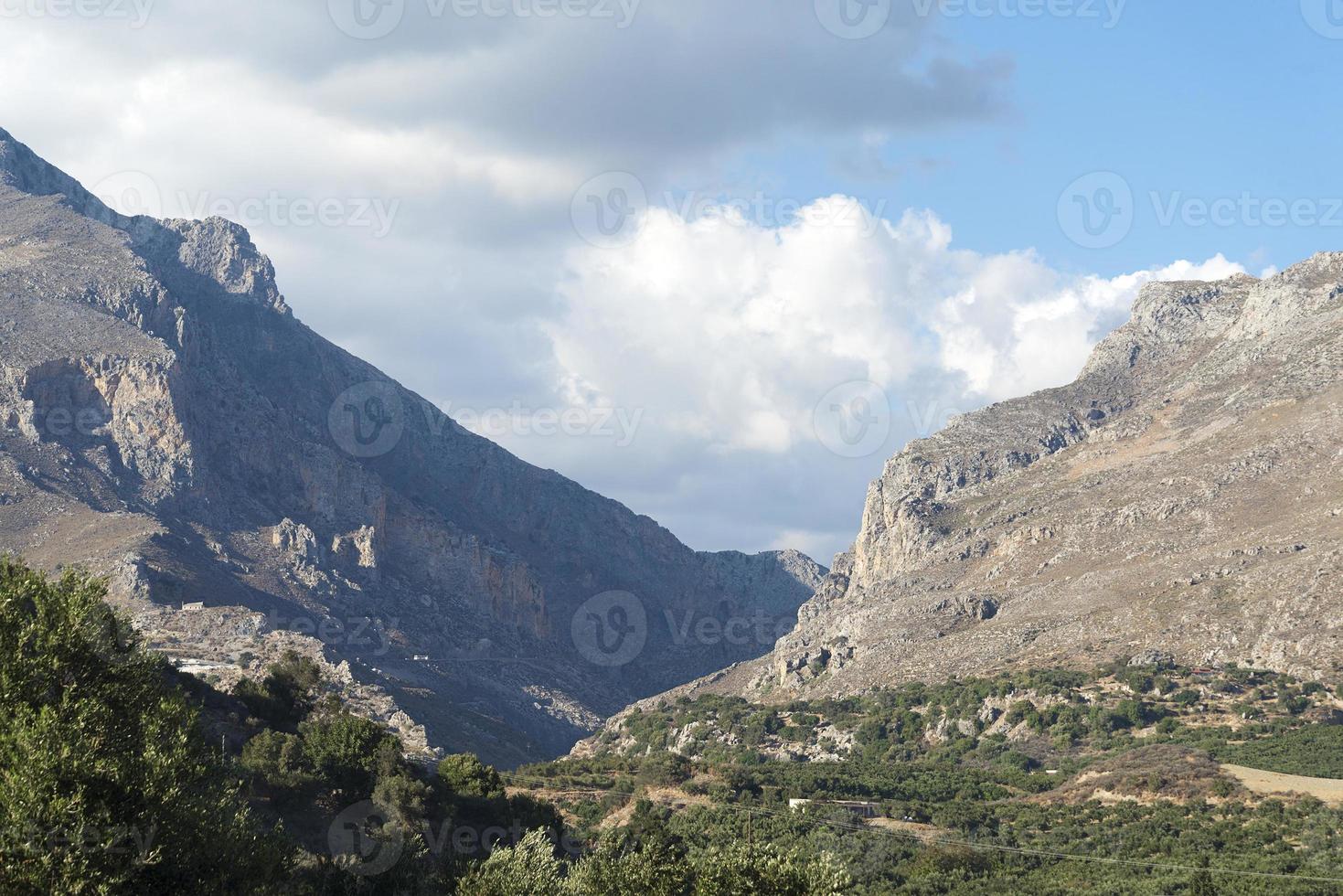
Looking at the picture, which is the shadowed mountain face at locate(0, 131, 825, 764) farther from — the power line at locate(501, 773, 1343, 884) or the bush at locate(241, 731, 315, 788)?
the bush at locate(241, 731, 315, 788)

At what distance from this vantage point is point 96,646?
110 feet

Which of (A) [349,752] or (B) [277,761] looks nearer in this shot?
(B) [277,761]

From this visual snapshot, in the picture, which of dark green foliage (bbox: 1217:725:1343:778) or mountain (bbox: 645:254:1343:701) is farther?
mountain (bbox: 645:254:1343:701)

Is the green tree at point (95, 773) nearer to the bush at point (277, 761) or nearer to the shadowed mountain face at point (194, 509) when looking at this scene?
the bush at point (277, 761)

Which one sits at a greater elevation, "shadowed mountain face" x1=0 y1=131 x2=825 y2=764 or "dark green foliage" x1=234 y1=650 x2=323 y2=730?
"shadowed mountain face" x1=0 y1=131 x2=825 y2=764

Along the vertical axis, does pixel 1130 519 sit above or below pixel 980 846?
above

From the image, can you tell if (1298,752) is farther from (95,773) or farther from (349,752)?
(95,773)

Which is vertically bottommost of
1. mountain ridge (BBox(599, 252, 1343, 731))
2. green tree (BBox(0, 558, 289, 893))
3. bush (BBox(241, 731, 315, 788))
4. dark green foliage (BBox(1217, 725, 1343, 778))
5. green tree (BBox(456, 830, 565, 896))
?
green tree (BBox(456, 830, 565, 896))

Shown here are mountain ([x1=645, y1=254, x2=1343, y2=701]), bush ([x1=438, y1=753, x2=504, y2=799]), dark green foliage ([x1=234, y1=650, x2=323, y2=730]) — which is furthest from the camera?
mountain ([x1=645, y1=254, x2=1343, y2=701])

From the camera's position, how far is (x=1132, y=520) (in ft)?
429

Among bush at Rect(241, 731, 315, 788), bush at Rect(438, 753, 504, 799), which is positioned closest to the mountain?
bush at Rect(438, 753, 504, 799)

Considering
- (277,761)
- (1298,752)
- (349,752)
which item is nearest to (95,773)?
(277,761)

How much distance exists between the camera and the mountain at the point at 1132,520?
4318 inches

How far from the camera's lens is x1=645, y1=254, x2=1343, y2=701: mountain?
10969 centimetres
